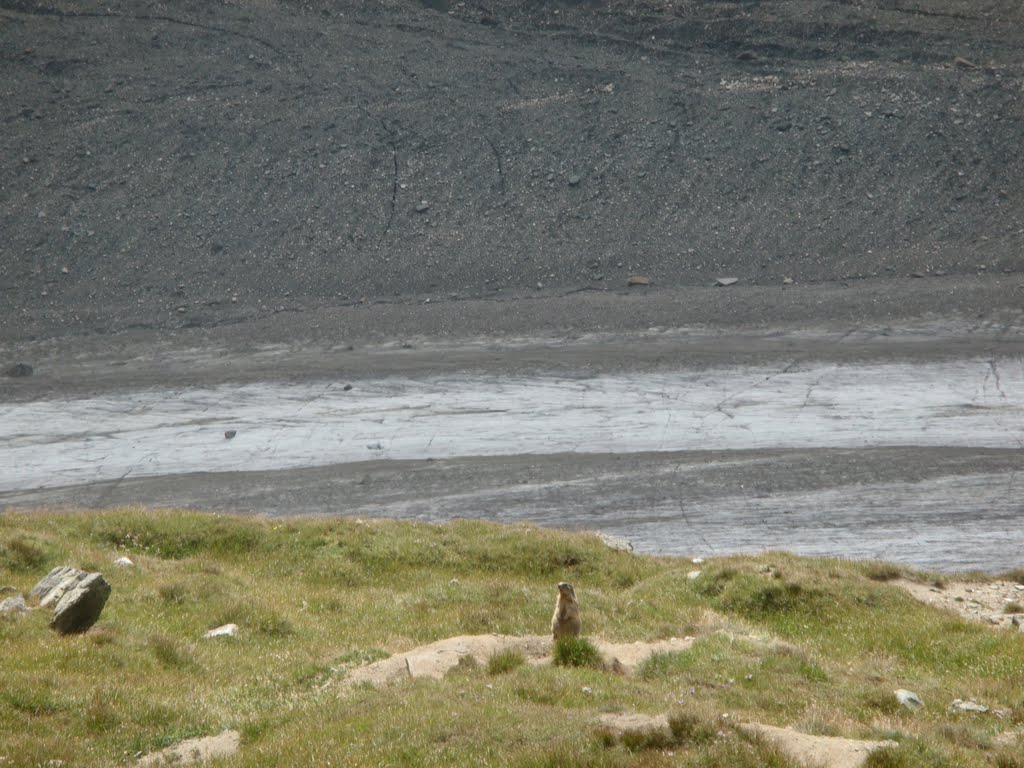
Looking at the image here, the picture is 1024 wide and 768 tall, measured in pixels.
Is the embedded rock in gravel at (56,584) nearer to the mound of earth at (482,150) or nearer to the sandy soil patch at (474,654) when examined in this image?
the sandy soil patch at (474,654)

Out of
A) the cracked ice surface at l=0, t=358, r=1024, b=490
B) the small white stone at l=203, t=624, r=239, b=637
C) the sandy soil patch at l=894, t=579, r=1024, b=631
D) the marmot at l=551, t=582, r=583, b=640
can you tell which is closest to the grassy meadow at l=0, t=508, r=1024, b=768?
the small white stone at l=203, t=624, r=239, b=637

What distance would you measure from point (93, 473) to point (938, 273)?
91.9 ft

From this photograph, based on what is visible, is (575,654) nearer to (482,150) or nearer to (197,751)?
(197,751)

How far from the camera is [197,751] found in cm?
897

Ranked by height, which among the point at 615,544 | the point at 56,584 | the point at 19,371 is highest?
the point at 56,584

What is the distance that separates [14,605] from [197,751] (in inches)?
194

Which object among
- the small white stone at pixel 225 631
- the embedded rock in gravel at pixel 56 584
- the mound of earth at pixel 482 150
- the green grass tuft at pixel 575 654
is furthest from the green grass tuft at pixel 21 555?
the mound of earth at pixel 482 150

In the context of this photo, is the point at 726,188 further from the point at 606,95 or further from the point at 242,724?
the point at 242,724

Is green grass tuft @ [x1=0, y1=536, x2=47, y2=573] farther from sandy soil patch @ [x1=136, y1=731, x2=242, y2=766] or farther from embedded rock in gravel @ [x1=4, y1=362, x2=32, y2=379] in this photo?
embedded rock in gravel @ [x1=4, y1=362, x2=32, y2=379]

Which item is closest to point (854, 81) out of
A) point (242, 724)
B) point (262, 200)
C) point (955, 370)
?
point (955, 370)

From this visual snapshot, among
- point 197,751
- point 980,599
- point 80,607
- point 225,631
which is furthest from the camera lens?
point 980,599

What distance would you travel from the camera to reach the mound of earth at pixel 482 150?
42.2m

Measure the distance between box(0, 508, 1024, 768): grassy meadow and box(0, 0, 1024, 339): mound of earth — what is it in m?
23.2

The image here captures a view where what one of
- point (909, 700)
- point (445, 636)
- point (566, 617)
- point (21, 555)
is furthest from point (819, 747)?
point (21, 555)
